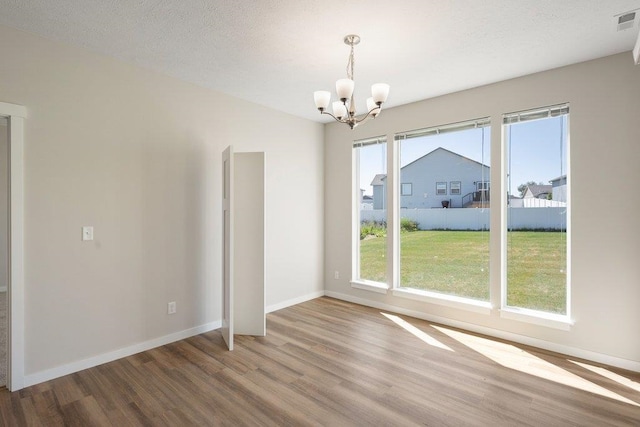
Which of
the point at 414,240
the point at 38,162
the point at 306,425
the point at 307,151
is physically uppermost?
the point at 307,151

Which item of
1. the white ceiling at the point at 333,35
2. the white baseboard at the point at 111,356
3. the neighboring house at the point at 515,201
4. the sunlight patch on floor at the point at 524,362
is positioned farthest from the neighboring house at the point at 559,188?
the white baseboard at the point at 111,356

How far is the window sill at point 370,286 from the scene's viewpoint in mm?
4493

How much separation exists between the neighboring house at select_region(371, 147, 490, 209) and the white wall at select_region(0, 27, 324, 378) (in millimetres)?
2050

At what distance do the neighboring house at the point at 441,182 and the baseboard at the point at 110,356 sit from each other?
9.30ft

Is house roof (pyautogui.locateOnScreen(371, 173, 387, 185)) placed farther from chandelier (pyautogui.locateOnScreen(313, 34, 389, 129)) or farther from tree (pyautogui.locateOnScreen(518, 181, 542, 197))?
chandelier (pyautogui.locateOnScreen(313, 34, 389, 129))

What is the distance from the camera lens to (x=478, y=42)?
266 centimetres

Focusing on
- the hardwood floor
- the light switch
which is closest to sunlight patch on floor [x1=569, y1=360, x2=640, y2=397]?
the hardwood floor

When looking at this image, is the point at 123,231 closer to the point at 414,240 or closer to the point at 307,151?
the point at 307,151

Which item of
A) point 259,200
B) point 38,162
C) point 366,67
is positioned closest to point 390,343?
point 259,200

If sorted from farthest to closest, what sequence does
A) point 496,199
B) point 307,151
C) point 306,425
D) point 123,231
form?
point 307,151
point 496,199
point 123,231
point 306,425

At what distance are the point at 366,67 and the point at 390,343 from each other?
2755mm

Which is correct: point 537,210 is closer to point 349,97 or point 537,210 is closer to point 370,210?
point 370,210

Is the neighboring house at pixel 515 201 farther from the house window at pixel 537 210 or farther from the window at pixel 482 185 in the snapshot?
the window at pixel 482 185

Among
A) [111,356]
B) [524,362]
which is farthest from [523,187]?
[111,356]
